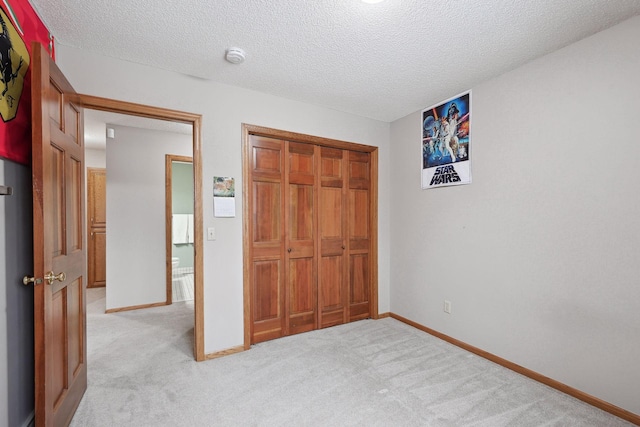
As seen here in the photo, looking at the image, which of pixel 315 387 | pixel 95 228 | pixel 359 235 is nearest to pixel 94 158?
pixel 95 228

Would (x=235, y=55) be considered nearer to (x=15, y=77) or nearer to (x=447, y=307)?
(x=15, y=77)

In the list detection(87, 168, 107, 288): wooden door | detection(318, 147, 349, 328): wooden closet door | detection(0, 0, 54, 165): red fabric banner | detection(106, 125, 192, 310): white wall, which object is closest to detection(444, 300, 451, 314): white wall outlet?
detection(318, 147, 349, 328): wooden closet door

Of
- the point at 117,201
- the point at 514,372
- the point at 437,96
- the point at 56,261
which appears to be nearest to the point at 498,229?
the point at 514,372

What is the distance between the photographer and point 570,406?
1.91 m

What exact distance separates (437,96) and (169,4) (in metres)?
2.40

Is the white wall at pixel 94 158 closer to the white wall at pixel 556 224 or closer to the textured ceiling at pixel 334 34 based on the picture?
the textured ceiling at pixel 334 34

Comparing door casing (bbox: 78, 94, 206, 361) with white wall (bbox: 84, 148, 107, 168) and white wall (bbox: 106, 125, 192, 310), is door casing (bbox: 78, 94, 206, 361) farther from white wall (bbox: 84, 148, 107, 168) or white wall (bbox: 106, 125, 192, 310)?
white wall (bbox: 84, 148, 107, 168)

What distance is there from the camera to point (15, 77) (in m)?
1.47

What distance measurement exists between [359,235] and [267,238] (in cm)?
118

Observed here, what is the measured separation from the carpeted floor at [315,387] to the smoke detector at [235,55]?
8.01ft

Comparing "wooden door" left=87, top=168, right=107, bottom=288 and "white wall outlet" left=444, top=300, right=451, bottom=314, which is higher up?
"wooden door" left=87, top=168, right=107, bottom=288

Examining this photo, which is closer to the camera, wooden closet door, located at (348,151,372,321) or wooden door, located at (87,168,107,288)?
wooden closet door, located at (348,151,372,321)

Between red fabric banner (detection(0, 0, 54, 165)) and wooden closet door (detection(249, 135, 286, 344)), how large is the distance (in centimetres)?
157

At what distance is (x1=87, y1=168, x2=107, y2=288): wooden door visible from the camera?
515cm
